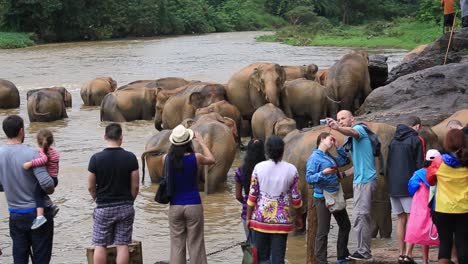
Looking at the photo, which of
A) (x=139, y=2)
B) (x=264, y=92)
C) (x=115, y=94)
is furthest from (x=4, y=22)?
(x=264, y=92)

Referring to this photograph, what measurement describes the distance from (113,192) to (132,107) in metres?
15.5

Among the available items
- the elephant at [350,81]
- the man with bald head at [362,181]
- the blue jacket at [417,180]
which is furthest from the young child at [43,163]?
the elephant at [350,81]

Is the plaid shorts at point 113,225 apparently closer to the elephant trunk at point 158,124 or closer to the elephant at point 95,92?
the elephant trunk at point 158,124

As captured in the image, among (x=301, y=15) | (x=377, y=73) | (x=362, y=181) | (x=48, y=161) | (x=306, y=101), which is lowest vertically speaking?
(x=301, y=15)

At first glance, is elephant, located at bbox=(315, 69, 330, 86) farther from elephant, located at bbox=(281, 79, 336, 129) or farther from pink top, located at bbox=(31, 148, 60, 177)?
pink top, located at bbox=(31, 148, 60, 177)

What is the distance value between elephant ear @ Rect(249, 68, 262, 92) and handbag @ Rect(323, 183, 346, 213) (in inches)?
408

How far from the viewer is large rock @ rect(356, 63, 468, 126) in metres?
13.7

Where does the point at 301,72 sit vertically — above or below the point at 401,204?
below

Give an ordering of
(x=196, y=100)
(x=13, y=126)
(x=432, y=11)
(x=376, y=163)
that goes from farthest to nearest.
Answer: (x=432, y=11) < (x=196, y=100) < (x=376, y=163) < (x=13, y=126)

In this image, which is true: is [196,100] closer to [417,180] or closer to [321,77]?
[321,77]

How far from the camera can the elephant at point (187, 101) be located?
18570 mm

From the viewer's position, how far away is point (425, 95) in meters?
14.8

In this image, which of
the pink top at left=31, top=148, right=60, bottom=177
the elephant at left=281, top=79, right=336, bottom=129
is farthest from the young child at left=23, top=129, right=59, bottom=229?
the elephant at left=281, top=79, right=336, bottom=129

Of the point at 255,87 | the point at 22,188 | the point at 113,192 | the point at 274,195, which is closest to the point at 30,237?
the point at 22,188
